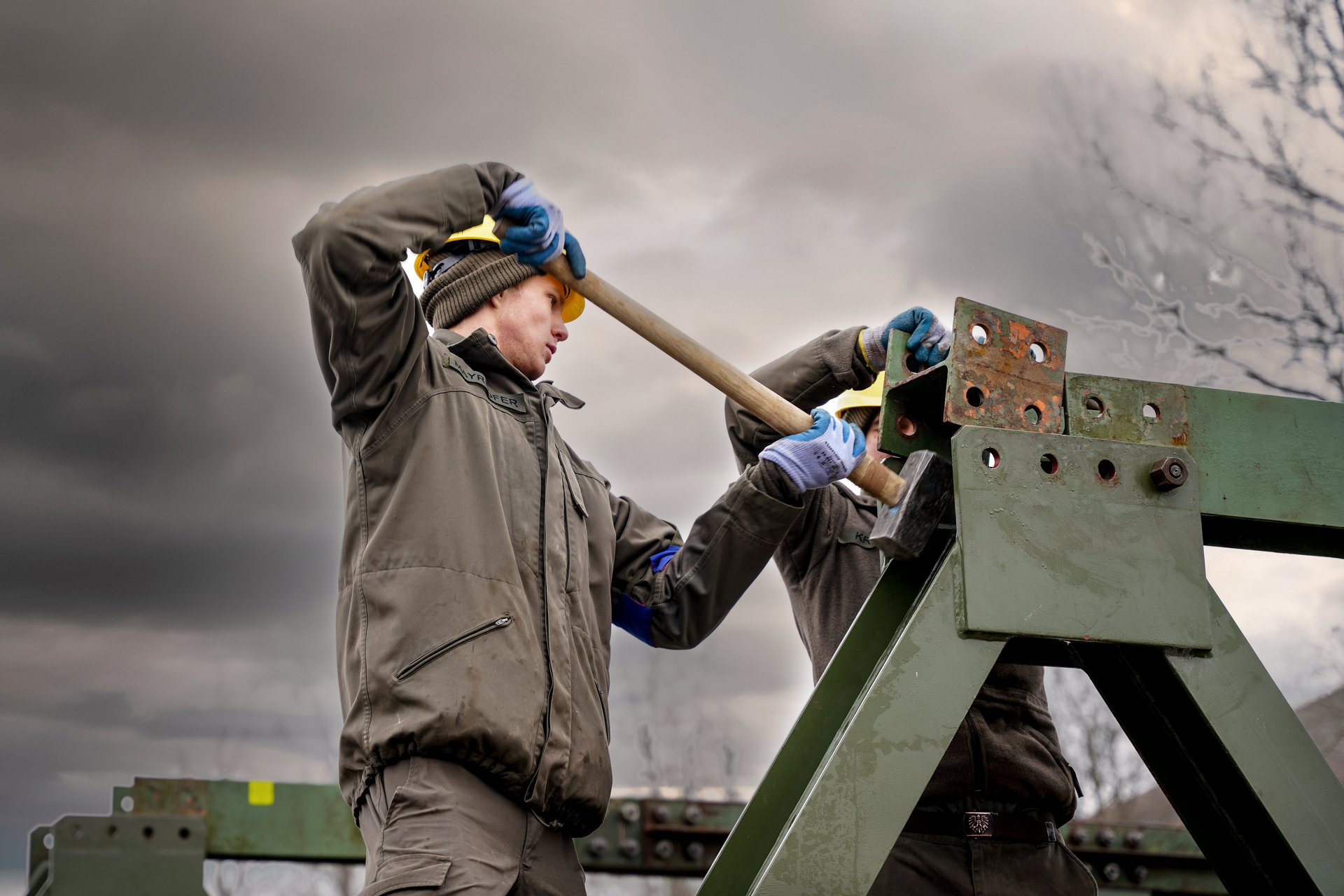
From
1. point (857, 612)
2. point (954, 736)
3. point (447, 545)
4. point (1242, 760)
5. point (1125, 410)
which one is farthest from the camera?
point (857, 612)

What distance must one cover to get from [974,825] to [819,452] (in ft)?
2.99

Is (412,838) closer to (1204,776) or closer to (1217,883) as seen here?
(1204,776)

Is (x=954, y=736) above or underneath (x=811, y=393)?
underneath

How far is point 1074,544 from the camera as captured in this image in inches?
71.2

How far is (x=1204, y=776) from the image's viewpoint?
192cm

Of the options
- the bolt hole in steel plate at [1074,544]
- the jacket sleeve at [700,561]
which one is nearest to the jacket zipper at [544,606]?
the jacket sleeve at [700,561]

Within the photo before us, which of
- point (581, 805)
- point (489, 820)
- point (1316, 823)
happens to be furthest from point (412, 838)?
point (1316, 823)

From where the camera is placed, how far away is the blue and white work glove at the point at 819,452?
8.23 ft

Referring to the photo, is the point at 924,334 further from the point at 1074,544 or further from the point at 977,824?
the point at 977,824

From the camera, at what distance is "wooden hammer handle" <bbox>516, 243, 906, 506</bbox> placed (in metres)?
2.47

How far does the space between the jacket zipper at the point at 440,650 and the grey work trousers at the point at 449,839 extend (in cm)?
14

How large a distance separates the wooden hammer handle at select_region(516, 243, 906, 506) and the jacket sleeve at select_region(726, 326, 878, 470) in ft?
1.76

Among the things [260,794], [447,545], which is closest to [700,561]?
[447,545]

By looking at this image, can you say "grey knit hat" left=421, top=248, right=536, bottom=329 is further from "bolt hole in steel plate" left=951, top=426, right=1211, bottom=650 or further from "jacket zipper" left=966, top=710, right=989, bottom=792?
"jacket zipper" left=966, top=710, right=989, bottom=792
